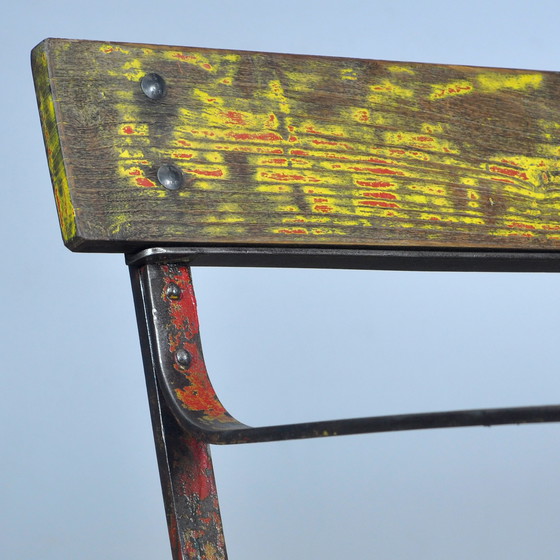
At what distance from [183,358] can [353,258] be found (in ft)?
0.31

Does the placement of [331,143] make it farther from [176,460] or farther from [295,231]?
[176,460]

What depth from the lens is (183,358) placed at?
0.43 metres

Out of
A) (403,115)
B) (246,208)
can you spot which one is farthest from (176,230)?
(403,115)

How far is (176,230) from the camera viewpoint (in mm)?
429

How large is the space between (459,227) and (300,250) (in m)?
0.09

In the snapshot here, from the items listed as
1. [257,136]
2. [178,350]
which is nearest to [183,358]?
[178,350]

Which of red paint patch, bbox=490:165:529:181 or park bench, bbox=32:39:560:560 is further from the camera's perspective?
red paint patch, bbox=490:165:529:181

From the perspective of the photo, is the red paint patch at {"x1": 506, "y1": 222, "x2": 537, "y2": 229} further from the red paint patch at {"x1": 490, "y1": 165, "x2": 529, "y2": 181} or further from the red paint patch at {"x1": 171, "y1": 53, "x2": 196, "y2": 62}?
the red paint patch at {"x1": 171, "y1": 53, "x2": 196, "y2": 62}

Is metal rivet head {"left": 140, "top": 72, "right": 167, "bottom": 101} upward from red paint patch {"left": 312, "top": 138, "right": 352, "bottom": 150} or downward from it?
upward

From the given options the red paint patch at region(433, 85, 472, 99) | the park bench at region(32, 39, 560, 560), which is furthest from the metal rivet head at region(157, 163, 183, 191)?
the red paint patch at region(433, 85, 472, 99)

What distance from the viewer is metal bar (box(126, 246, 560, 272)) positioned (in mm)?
437

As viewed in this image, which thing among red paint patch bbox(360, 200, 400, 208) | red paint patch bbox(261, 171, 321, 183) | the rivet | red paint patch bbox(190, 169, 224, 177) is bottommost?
the rivet

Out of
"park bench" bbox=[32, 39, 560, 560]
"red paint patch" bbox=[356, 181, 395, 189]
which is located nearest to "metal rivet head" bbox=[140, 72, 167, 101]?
"park bench" bbox=[32, 39, 560, 560]

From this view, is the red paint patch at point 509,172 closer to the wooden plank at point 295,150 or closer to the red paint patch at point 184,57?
the wooden plank at point 295,150
